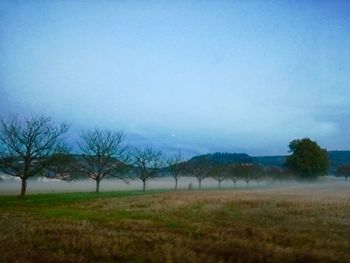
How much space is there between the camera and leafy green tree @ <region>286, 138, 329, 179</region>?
102875 mm

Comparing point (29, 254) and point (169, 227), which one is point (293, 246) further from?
point (29, 254)

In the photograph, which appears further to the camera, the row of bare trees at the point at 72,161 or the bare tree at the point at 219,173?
the bare tree at the point at 219,173

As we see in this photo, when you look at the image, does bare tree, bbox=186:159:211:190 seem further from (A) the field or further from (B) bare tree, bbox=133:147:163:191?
(A) the field

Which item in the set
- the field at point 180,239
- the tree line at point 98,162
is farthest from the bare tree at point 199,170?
the field at point 180,239

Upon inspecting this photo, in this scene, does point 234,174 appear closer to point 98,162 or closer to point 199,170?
point 199,170

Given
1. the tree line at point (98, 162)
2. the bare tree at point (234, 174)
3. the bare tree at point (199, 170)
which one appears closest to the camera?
the tree line at point (98, 162)

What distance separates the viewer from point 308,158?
10325 centimetres

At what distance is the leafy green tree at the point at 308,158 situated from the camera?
103 metres

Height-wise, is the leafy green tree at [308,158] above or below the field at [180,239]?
above

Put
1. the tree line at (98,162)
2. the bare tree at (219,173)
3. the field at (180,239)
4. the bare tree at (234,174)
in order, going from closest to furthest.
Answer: the field at (180,239), the tree line at (98,162), the bare tree at (219,173), the bare tree at (234,174)

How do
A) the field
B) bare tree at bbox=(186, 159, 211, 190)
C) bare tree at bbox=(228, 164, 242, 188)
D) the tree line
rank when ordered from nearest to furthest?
the field → the tree line → bare tree at bbox=(186, 159, 211, 190) → bare tree at bbox=(228, 164, 242, 188)

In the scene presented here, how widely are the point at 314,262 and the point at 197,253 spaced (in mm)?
3881

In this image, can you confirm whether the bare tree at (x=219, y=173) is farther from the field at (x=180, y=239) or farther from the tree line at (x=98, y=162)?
the field at (x=180, y=239)

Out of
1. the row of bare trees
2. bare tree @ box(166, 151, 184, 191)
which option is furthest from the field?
bare tree @ box(166, 151, 184, 191)
